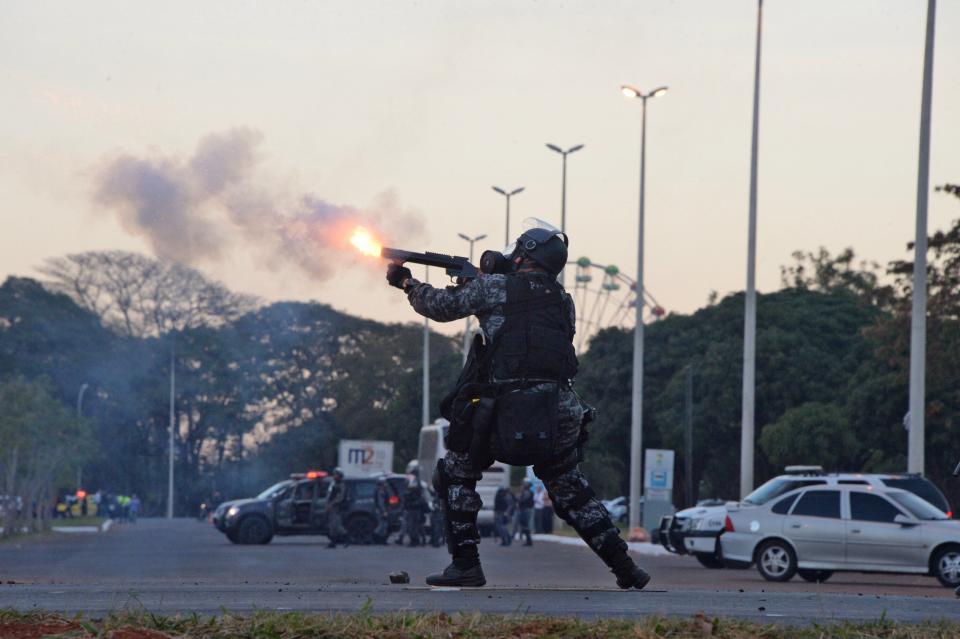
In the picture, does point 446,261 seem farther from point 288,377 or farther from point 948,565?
point 288,377

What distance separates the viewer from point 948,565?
21719 millimetres

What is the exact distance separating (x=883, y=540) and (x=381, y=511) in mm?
19087

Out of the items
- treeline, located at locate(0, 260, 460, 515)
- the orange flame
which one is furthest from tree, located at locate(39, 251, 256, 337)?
the orange flame

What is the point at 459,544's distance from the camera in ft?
29.4

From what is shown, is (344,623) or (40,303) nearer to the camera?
(344,623)

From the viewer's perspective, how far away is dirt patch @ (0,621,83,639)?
5926 mm

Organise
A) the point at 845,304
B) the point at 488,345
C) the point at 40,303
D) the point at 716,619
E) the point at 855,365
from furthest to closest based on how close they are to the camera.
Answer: the point at 40,303
the point at 845,304
the point at 855,365
the point at 488,345
the point at 716,619

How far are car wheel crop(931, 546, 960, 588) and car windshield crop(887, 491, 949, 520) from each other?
23.8 inches

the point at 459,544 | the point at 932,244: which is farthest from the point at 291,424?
the point at 459,544

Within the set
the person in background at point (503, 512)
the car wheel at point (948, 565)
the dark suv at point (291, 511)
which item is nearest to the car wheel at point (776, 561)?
the car wheel at point (948, 565)

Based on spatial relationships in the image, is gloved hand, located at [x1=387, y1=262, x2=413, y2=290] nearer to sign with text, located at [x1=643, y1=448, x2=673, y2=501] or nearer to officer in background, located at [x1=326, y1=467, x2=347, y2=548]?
officer in background, located at [x1=326, y1=467, x2=347, y2=548]

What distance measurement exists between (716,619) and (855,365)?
2213 inches

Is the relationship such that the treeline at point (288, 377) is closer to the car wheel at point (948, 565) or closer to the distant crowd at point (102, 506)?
the distant crowd at point (102, 506)

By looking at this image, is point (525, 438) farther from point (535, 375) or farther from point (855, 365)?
point (855, 365)
